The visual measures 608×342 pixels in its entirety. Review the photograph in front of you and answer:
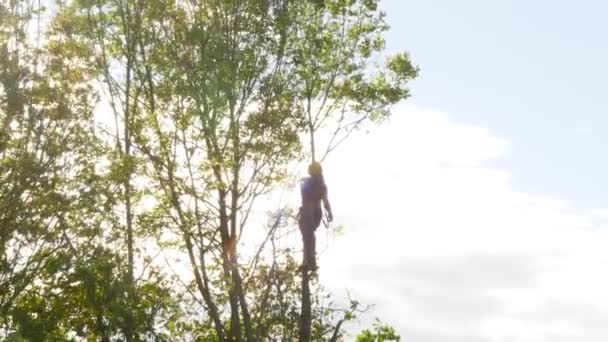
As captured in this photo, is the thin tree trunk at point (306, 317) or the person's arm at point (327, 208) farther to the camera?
the thin tree trunk at point (306, 317)

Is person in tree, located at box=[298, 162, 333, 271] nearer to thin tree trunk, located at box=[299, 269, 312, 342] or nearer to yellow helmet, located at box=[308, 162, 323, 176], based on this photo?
yellow helmet, located at box=[308, 162, 323, 176]

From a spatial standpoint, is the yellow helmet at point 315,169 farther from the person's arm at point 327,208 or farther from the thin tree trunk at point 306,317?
the thin tree trunk at point 306,317

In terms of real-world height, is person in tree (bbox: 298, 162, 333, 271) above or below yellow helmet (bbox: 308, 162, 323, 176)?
below

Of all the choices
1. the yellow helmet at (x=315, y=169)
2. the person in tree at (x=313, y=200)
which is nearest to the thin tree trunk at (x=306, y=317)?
the person in tree at (x=313, y=200)

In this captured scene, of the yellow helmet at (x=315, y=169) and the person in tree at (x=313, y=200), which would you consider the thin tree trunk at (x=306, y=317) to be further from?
the yellow helmet at (x=315, y=169)

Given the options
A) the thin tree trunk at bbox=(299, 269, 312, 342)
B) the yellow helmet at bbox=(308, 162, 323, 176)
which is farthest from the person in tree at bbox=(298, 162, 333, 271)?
the thin tree trunk at bbox=(299, 269, 312, 342)

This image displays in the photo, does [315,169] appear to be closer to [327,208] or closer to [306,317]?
[327,208]

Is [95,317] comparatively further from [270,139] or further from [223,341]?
[270,139]

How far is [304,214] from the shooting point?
15.8m

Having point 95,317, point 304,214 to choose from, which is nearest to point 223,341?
point 95,317

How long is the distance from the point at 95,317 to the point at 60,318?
38.3 inches

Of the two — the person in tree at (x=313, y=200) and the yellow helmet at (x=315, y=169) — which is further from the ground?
the yellow helmet at (x=315, y=169)

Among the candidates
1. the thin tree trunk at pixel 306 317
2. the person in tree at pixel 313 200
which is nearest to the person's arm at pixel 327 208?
the person in tree at pixel 313 200

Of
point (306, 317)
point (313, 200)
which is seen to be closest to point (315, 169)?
point (313, 200)
